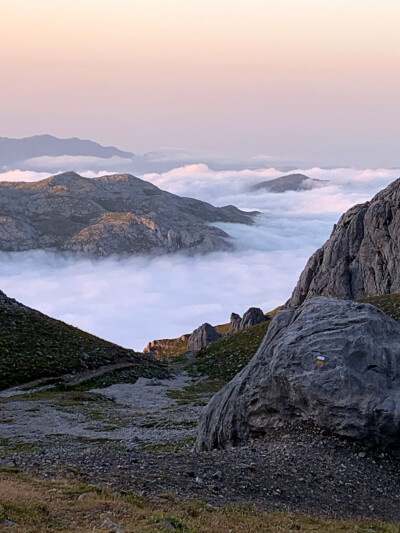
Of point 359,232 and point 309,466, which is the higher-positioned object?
point 359,232

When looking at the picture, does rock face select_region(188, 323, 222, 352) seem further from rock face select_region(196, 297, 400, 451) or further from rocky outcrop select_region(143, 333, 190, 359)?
rock face select_region(196, 297, 400, 451)

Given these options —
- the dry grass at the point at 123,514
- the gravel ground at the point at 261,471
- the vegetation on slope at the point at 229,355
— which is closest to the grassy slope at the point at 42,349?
the vegetation on slope at the point at 229,355

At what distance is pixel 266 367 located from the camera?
32.5 m

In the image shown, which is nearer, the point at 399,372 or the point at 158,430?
the point at 399,372

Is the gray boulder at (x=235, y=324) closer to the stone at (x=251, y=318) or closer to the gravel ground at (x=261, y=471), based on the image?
the stone at (x=251, y=318)

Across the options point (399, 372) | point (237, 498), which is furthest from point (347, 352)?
point (237, 498)

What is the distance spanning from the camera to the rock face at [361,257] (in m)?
114

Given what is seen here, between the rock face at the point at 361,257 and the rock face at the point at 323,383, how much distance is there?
81275 millimetres

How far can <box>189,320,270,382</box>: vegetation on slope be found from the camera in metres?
81.5

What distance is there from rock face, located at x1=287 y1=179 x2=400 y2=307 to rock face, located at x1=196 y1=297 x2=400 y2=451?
81275 mm

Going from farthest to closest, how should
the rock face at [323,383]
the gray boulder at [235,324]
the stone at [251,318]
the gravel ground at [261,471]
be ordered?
1. the gray boulder at [235,324]
2. the stone at [251,318]
3. the rock face at [323,383]
4. the gravel ground at [261,471]

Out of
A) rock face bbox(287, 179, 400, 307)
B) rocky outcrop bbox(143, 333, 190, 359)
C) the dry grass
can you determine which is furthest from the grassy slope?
rocky outcrop bbox(143, 333, 190, 359)

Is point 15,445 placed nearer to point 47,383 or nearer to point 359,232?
point 47,383

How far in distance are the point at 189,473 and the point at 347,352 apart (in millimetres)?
11392
